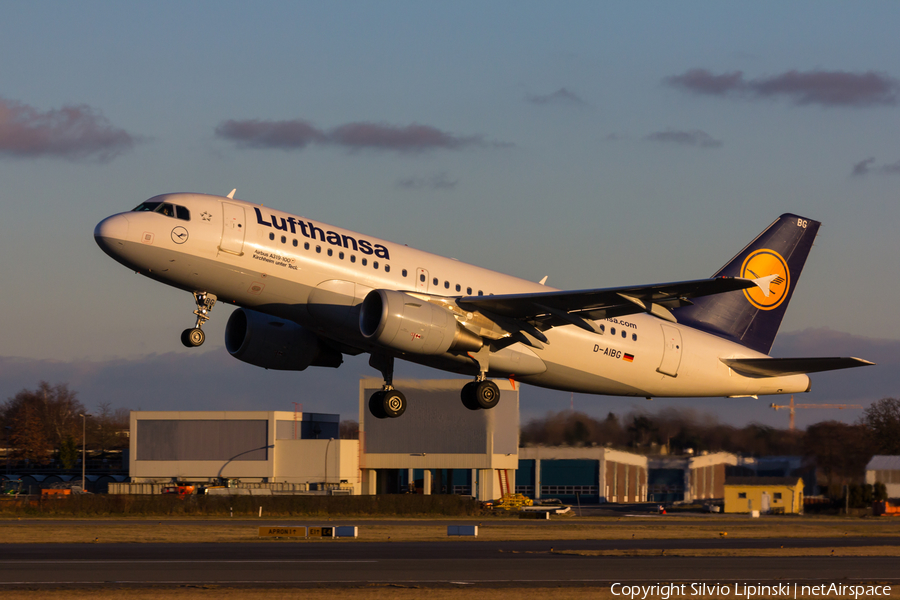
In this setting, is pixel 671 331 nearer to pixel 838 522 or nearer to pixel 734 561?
pixel 734 561

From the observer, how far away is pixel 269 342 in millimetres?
36219

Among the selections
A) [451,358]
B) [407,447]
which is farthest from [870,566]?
[407,447]

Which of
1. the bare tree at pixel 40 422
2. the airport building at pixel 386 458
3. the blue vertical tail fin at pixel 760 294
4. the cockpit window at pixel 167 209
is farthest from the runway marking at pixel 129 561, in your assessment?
the bare tree at pixel 40 422

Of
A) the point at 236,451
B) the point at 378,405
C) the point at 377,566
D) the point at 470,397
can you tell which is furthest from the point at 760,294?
the point at 236,451

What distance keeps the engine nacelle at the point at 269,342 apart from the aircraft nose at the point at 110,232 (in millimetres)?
6949

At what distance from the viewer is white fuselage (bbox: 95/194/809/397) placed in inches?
1204

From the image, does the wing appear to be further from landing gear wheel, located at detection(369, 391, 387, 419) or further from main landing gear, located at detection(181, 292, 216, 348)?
main landing gear, located at detection(181, 292, 216, 348)

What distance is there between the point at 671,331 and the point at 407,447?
44.3 metres

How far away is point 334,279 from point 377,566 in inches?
367

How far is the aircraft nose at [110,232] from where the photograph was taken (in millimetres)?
30062

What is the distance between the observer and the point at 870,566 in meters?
35.0

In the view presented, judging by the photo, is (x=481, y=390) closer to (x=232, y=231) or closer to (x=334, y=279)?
(x=334, y=279)

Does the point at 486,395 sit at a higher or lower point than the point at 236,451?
higher

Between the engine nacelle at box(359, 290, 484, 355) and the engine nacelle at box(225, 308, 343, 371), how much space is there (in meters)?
5.76
